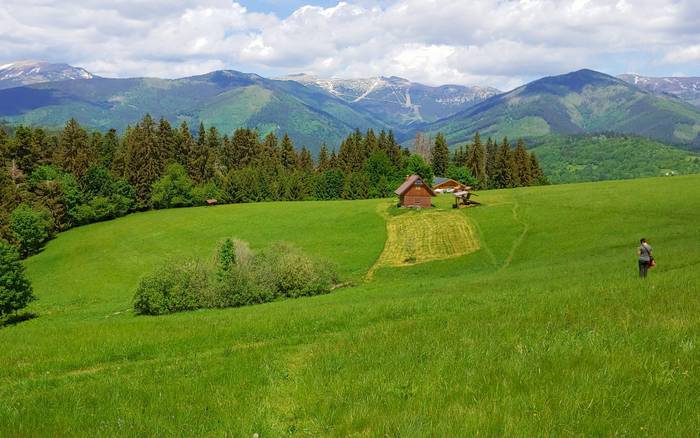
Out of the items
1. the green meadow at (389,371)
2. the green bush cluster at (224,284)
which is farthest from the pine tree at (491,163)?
the green meadow at (389,371)

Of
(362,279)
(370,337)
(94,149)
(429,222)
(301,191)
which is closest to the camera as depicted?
(370,337)

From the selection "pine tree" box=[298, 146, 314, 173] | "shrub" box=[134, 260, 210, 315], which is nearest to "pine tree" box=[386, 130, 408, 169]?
"pine tree" box=[298, 146, 314, 173]

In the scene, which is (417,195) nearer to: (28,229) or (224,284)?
(224,284)

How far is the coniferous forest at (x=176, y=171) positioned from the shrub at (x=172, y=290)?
5495cm

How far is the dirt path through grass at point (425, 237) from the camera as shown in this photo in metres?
60.9

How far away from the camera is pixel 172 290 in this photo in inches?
1737

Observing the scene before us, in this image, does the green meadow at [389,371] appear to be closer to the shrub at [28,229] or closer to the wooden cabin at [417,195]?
the wooden cabin at [417,195]

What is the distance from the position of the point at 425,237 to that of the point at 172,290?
37.8 metres

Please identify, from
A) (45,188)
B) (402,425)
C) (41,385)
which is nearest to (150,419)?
(402,425)

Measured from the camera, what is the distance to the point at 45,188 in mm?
96688

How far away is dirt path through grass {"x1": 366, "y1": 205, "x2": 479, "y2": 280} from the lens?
200 feet

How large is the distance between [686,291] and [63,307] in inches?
2453

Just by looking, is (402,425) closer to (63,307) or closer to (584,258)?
(584,258)

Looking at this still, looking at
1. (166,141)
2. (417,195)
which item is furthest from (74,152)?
(417,195)
